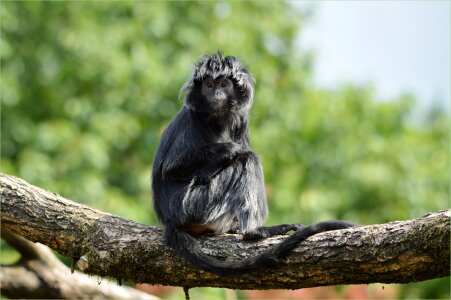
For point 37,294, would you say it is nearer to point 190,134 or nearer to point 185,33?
point 190,134

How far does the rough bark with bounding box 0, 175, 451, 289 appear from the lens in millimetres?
4418

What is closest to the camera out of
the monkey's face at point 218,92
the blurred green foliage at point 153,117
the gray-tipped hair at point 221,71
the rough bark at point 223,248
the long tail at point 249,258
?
the rough bark at point 223,248

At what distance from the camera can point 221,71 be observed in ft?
20.8

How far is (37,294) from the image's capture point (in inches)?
276

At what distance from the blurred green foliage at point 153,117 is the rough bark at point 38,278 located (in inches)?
152

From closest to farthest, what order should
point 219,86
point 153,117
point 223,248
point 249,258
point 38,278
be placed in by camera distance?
point 249,258 < point 223,248 < point 219,86 < point 38,278 < point 153,117

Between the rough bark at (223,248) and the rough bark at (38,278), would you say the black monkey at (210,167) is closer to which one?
the rough bark at (223,248)

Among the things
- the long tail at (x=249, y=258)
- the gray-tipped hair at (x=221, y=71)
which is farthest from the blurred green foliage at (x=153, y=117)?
the long tail at (x=249, y=258)

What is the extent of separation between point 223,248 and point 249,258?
Answer: 363 mm

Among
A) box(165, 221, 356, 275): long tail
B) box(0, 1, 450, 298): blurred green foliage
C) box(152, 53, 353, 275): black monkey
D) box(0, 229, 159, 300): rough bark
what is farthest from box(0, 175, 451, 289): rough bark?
box(0, 1, 450, 298): blurred green foliage

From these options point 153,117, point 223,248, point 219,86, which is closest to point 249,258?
point 223,248

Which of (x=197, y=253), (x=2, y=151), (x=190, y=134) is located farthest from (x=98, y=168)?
(x=197, y=253)

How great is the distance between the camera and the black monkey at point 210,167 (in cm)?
559

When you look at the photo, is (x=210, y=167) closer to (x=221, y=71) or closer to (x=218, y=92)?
(x=218, y=92)
